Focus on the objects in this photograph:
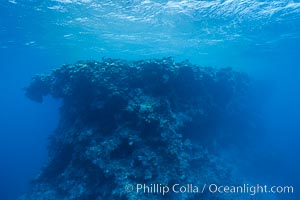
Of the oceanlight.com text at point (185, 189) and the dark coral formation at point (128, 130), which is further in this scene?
the dark coral formation at point (128, 130)

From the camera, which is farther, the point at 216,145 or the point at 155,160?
the point at 216,145

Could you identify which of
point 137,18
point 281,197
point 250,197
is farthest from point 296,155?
point 137,18

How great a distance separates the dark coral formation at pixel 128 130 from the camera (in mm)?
9234

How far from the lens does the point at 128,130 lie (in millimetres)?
10242

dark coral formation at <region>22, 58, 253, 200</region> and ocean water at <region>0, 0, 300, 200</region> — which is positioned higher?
ocean water at <region>0, 0, 300, 200</region>

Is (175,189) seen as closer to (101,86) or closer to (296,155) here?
(101,86)

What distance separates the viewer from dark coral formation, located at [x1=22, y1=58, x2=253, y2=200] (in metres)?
9.23

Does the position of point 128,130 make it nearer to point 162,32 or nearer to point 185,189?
point 185,189

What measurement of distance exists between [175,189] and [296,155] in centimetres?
3237

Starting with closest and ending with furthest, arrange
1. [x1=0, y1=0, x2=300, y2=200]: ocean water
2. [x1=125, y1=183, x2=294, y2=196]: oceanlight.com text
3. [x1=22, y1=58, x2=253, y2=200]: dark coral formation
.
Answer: [x1=125, y1=183, x2=294, y2=196]: oceanlight.com text < [x1=22, y1=58, x2=253, y2=200]: dark coral formation < [x1=0, y1=0, x2=300, y2=200]: ocean water

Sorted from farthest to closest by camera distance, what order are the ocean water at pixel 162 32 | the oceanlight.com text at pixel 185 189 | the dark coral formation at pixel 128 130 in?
1. the ocean water at pixel 162 32
2. the dark coral formation at pixel 128 130
3. the oceanlight.com text at pixel 185 189

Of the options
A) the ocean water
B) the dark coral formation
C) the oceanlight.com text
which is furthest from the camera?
the ocean water

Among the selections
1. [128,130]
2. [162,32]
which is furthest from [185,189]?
[162,32]

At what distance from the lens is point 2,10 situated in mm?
19578
